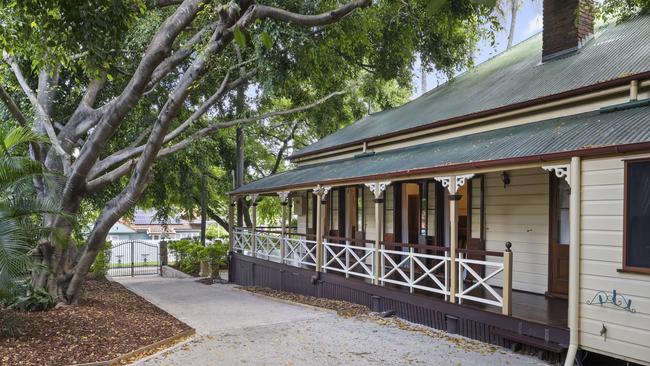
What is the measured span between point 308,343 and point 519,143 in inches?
187

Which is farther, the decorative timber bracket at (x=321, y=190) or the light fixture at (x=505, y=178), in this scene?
the decorative timber bracket at (x=321, y=190)

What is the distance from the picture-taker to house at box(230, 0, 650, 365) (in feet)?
20.1

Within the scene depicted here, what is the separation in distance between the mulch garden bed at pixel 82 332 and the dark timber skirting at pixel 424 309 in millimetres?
3928

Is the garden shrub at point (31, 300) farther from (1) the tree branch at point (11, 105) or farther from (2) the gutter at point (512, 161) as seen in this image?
(2) the gutter at point (512, 161)

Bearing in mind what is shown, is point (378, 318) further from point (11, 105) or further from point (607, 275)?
point (11, 105)

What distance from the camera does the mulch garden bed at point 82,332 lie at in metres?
6.68

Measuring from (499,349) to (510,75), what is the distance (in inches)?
288

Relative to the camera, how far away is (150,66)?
320 inches

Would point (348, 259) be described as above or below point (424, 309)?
above

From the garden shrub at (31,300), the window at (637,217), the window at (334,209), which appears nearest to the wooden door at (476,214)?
the window at (637,217)

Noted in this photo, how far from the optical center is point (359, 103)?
25.1 metres

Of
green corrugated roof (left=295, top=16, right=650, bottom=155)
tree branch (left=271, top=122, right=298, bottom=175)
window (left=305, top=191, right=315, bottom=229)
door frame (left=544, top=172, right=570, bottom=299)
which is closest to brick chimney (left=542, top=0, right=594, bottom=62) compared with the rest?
green corrugated roof (left=295, top=16, right=650, bottom=155)

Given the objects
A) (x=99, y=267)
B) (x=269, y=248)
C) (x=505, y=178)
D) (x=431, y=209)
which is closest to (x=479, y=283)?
(x=505, y=178)

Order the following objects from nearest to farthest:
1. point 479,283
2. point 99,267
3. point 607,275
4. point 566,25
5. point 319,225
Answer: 1. point 607,275
2. point 479,283
3. point 566,25
4. point 319,225
5. point 99,267
